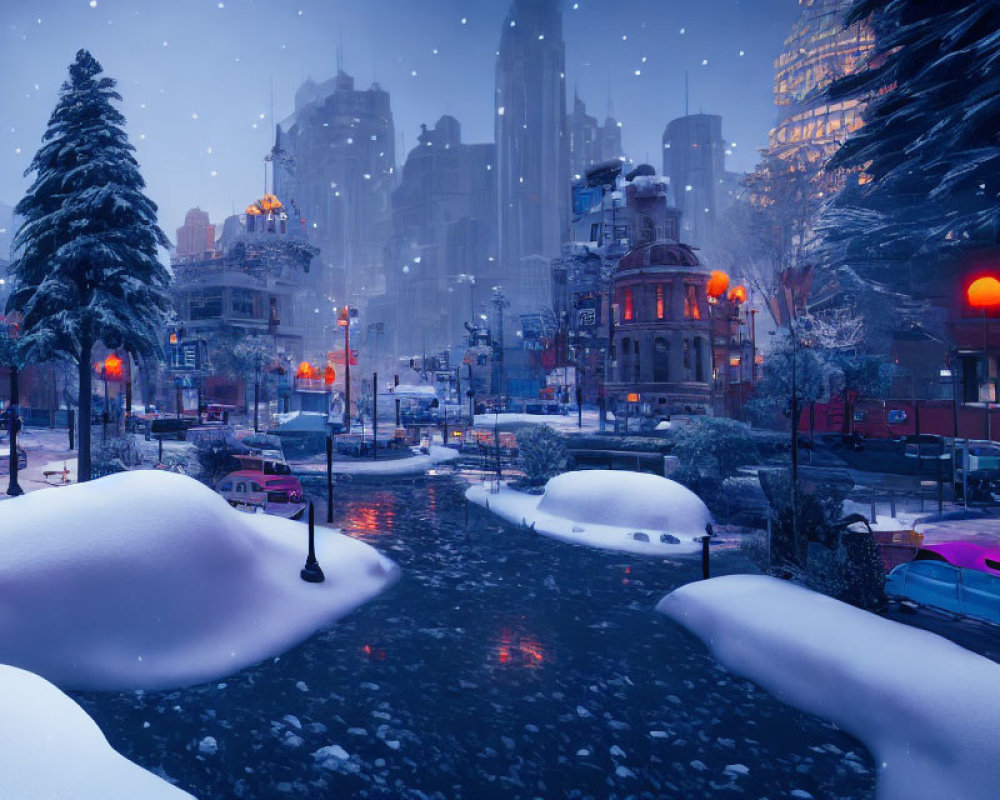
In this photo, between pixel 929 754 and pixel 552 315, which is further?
pixel 552 315

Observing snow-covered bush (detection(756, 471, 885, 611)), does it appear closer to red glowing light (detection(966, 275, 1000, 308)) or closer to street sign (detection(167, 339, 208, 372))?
red glowing light (detection(966, 275, 1000, 308))

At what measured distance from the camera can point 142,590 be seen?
10.3 m

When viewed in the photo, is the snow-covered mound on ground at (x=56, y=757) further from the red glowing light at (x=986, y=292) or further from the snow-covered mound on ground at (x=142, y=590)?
the red glowing light at (x=986, y=292)

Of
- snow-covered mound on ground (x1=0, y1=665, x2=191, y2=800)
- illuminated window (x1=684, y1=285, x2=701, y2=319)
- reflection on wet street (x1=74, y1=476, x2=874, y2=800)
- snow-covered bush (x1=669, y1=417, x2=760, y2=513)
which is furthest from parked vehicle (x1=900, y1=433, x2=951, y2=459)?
snow-covered mound on ground (x1=0, y1=665, x2=191, y2=800)

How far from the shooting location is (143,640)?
9.81 meters

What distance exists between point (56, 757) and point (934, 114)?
99.7ft

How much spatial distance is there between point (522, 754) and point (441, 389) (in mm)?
78404

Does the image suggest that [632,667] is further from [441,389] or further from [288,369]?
[441,389]

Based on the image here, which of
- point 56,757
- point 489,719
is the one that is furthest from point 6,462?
point 489,719

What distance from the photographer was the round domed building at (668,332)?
48.0m

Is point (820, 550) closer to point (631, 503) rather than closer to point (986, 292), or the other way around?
point (631, 503)

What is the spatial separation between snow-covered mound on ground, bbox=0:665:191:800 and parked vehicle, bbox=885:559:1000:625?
1295 centimetres

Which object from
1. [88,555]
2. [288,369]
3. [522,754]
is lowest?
[522,754]

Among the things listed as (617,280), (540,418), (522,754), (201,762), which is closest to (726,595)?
(522,754)
